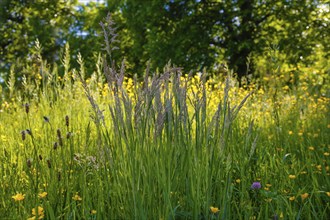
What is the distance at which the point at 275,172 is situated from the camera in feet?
9.19

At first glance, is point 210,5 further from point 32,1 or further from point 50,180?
point 50,180

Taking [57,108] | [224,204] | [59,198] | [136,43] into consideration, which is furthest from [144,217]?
[136,43]

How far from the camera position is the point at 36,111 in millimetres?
4738

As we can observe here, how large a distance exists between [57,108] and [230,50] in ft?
34.2

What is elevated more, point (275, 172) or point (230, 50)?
point (230, 50)

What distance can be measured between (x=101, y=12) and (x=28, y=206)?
16104 millimetres

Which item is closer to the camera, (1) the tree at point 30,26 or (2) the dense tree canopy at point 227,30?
(2) the dense tree canopy at point 227,30

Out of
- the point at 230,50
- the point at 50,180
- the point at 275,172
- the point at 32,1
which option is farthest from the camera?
the point at 32,1

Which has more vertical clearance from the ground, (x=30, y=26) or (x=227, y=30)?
(x=30, y=26)

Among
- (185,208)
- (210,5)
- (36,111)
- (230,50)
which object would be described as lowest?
(185,208)

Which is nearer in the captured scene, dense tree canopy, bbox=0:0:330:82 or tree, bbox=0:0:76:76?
dense tree canopy, bbox=0:0:330:82

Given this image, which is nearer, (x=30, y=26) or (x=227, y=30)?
(x=227, y=30)

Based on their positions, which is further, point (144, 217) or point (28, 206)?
point (28, 206)

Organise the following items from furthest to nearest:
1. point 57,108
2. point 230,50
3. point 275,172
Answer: point 230,50, point 57,108, point 275,172
